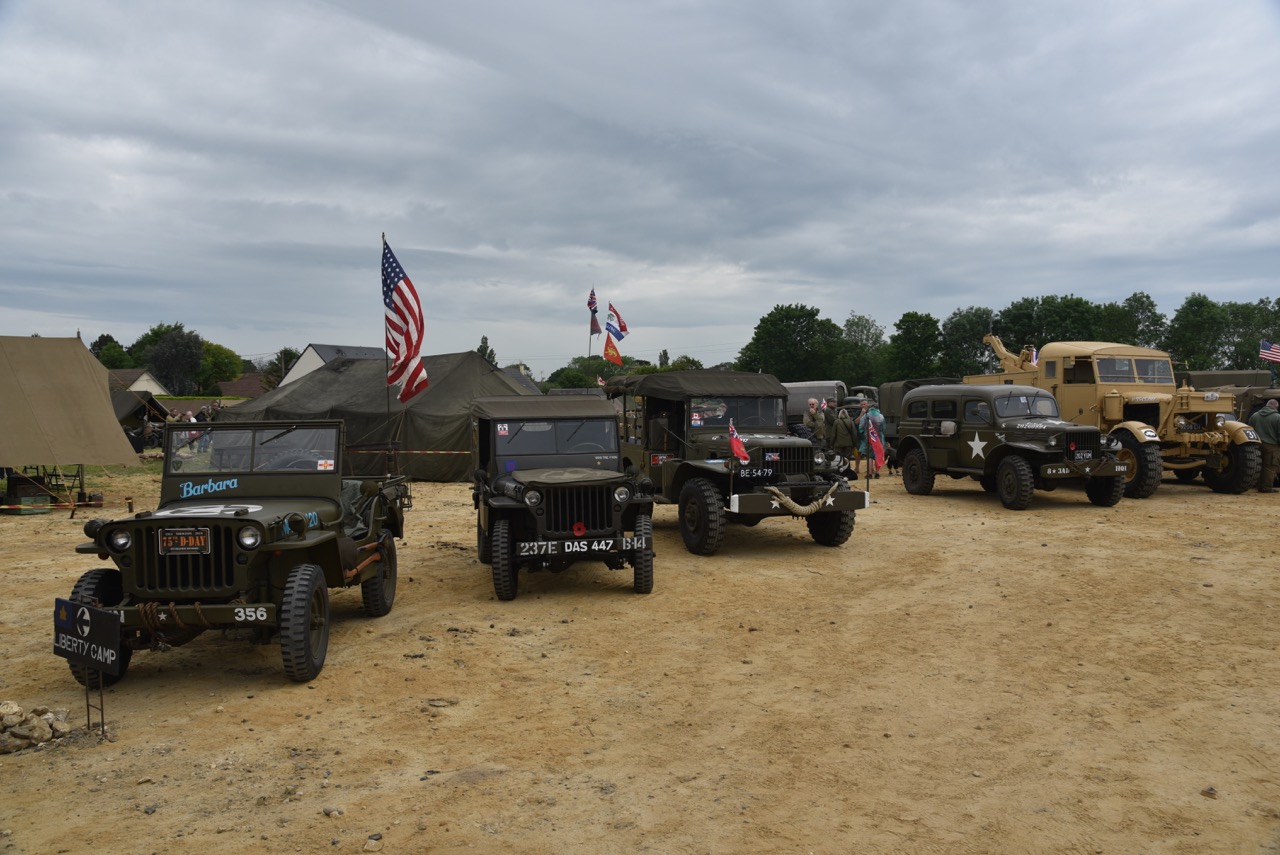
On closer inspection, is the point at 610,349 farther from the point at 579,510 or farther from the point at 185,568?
the point at 185,568

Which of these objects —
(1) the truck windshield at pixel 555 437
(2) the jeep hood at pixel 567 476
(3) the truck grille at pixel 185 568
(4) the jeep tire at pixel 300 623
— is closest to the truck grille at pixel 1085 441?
(1) the truck windshield at pixel 555 437

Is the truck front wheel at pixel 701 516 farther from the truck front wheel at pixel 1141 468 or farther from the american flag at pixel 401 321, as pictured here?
the truck front wheel at pixel 1141 468

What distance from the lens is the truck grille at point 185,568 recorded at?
19.8 feet

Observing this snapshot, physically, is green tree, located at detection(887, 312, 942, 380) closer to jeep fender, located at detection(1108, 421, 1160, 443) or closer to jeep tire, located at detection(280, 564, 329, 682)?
jeep fender, located at detection(1108, 421, 1160, 443)

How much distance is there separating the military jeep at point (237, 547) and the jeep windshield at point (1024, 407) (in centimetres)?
1157

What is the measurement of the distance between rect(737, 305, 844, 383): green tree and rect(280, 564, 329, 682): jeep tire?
64.5 meters

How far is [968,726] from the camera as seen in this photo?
536 cm

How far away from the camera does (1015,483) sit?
47.8 feet

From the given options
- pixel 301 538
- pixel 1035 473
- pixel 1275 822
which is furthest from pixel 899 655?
pixel 1035 473

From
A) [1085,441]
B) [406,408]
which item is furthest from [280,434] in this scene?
[406,408]

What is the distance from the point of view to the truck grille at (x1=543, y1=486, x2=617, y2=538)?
866cm

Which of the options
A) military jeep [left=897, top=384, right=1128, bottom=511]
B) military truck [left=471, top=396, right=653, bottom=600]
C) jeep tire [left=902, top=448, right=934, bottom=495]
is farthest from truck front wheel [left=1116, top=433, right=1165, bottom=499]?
military truck [left=471, top=396, right=653, bottom=600]

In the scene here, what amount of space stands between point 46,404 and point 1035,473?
17956 mm

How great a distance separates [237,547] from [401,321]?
895 cm
